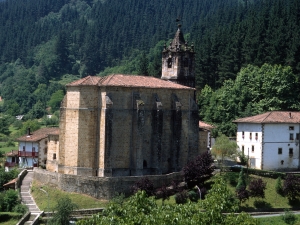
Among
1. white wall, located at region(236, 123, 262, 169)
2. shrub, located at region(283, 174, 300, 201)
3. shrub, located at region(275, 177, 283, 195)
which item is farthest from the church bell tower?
shrub, located at region(283, 174, 300, 201)

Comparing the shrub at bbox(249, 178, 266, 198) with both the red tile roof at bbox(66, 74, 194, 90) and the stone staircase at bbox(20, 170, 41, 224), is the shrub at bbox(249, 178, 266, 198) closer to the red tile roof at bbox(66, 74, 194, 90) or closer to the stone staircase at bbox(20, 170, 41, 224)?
the red tile roof at bbox(66, 74, 194, 90)

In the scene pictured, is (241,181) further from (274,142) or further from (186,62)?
(186,62)

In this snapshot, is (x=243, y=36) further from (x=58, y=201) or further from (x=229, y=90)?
(x=58, y=201)

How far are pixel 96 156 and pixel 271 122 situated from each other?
18.3 meters

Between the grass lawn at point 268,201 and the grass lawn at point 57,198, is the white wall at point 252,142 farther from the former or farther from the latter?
the grass lawn at point 57,198

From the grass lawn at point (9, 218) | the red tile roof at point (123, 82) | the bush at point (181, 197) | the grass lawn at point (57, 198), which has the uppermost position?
the red tile roof at point (123, 82)

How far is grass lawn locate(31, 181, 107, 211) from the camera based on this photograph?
52844mm

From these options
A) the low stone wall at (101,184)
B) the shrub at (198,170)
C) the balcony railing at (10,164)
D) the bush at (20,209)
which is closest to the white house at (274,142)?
the shrub at (198,170)

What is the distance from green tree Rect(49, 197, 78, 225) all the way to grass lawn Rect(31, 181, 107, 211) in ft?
9.76

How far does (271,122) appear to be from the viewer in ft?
205

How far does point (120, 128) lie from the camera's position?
2255 inches

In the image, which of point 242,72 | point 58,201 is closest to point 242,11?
point 242,72

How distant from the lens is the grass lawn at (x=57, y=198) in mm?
52844

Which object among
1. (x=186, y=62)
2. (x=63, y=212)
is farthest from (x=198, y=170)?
(x=186, y=62)
